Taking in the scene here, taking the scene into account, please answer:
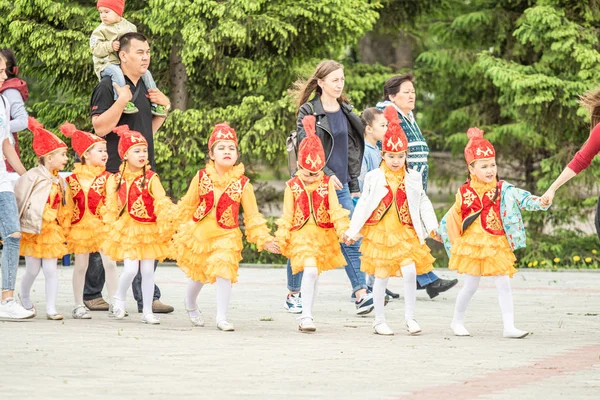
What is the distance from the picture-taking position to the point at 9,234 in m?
9.08

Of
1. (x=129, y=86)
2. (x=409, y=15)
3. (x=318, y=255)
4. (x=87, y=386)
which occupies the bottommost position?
(x=87, y=386)

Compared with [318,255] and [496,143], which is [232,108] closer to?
[496,143]

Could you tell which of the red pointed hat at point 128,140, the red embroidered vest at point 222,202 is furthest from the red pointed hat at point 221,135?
the red pointed hat at point 128,140

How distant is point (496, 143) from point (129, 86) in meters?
10.6

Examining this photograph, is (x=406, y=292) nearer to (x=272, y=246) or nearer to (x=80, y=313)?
(x=272, y=246)

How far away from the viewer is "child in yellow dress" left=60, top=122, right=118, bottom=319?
9438 millimetres

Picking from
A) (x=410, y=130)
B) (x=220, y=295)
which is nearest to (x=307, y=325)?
(x=220, y=295)

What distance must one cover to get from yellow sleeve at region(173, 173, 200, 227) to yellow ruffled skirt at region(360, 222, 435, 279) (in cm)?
133

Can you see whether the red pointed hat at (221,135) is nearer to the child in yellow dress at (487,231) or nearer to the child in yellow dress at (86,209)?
the child in yellow dress at (86,209)

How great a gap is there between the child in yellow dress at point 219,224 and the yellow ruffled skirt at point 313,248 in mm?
186

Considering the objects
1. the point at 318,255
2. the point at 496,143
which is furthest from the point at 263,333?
the point at 496,143

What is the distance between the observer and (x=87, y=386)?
619 cm

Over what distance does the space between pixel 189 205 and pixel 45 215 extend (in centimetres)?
129

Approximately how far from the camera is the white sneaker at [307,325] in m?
8.67
